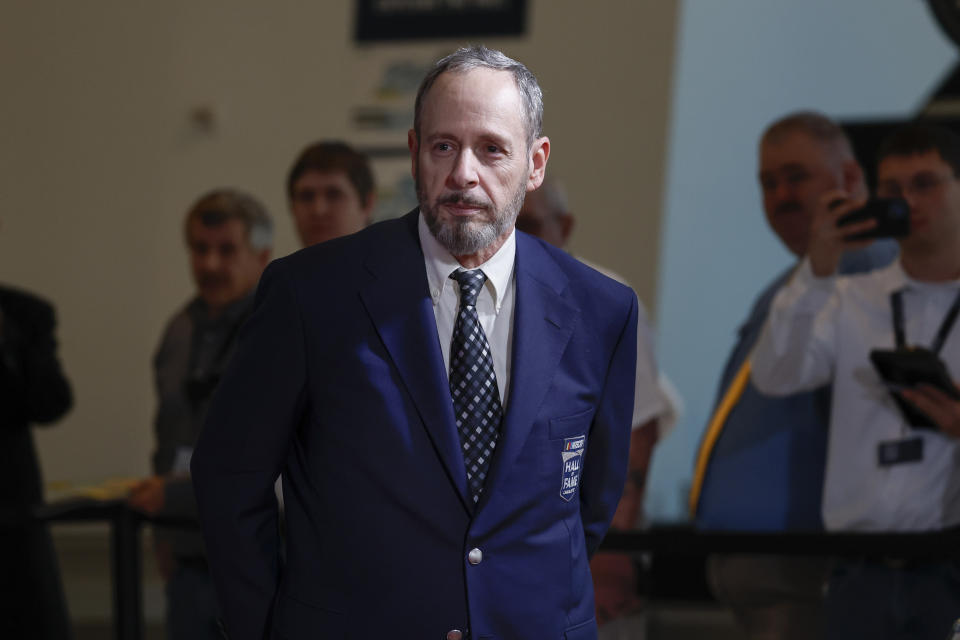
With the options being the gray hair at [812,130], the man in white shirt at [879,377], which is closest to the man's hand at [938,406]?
the man in white shirt at [879,377]

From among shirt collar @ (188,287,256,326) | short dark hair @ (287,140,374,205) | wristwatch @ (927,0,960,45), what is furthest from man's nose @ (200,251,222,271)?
wristwatch @ (927,0,960,45)

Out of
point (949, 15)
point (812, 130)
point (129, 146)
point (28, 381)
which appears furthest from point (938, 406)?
point (129, 146)

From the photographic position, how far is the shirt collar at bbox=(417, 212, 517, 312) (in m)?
1.73

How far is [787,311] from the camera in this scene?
302 cm

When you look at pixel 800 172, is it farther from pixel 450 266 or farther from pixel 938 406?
pixel 450 266

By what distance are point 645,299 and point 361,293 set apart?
4.07 meters

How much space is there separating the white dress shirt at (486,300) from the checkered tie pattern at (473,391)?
0.08ft

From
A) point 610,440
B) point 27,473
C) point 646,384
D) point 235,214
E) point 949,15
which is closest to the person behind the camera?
point 610,440

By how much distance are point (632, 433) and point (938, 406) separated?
80cm

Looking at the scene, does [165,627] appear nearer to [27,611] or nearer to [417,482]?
[27,611]

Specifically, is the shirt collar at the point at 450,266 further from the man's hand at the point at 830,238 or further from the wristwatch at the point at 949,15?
the wristwatch at the point at 949,15

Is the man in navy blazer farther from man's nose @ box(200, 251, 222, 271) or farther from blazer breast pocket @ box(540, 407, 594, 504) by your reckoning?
man's nose @ box(200, 251, 222, 271)

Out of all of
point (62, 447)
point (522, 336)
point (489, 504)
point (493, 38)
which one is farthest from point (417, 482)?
point (62, 447)

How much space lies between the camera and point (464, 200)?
→ 5.35ft
